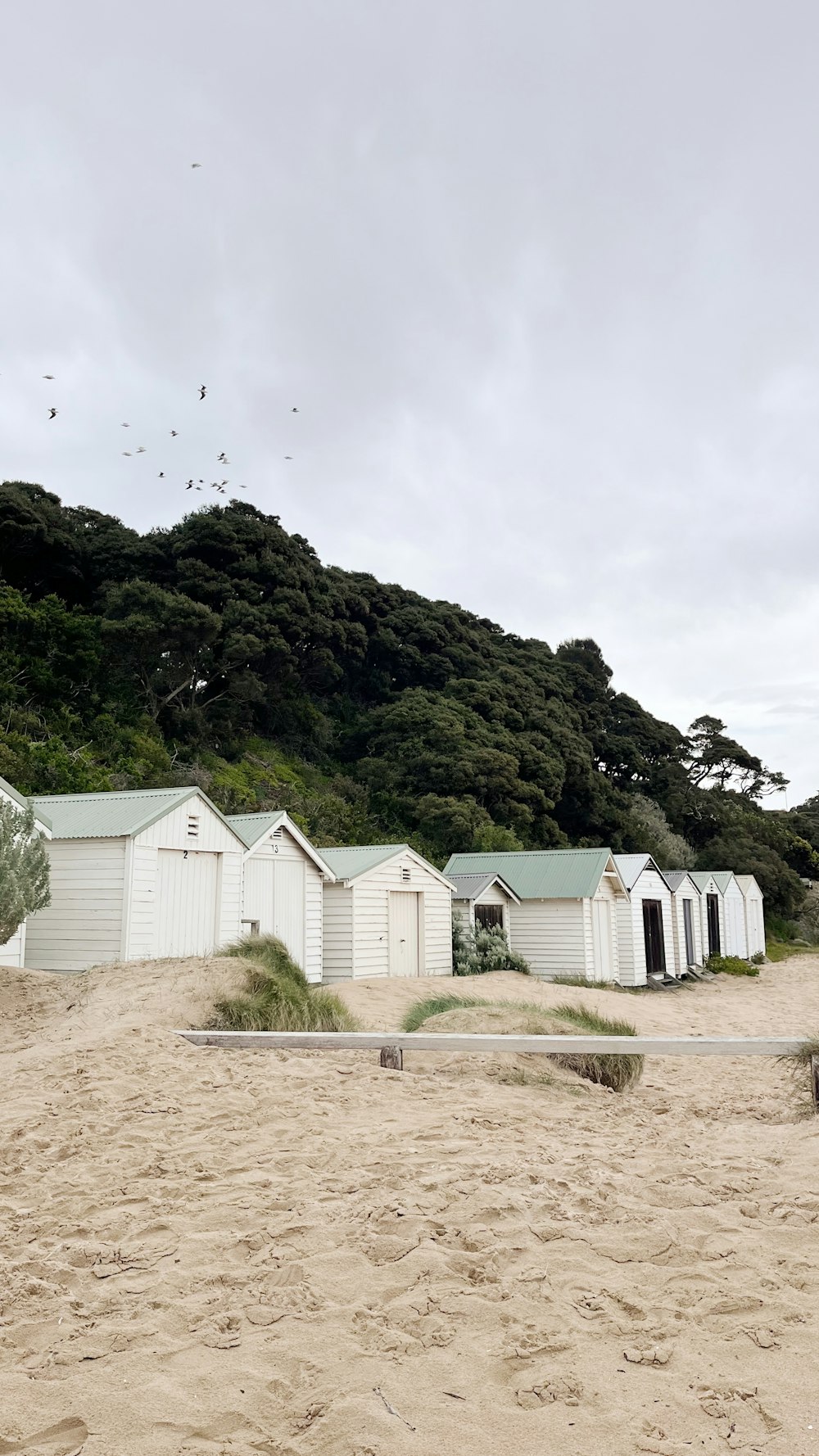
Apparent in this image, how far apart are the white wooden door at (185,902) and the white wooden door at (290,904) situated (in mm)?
2069

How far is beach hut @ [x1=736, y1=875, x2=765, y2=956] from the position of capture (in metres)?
37.0

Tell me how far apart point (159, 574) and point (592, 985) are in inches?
903

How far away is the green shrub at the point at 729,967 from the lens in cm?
3098

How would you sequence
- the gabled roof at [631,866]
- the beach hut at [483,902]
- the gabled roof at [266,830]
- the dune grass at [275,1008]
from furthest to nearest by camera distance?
the gabled roof at [631,866] → the beach hut at [483,902] → the gabled roof at [266,830] → the dune grass at [275,1008]

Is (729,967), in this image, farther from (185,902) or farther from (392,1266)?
(392,1266)

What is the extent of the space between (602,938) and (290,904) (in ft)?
32.7

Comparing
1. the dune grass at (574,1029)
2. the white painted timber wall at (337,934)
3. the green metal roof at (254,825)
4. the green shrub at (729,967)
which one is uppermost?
the green metal roof at (254,825)

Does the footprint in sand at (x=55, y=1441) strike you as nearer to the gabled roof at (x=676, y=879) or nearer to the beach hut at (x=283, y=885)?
the beach hut at (x=283, y=885)

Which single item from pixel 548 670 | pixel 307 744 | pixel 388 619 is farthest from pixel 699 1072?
pixel 548 670

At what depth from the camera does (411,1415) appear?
323cm

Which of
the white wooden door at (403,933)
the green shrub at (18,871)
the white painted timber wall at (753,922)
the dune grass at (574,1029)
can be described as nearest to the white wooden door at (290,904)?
the white wooden door at (403,933)

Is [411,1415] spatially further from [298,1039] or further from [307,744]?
[307,744]

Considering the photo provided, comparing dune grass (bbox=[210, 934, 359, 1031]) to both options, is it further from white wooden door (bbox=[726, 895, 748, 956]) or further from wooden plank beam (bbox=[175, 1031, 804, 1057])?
white wooden door (bbox=[726, 895, 748, 956])

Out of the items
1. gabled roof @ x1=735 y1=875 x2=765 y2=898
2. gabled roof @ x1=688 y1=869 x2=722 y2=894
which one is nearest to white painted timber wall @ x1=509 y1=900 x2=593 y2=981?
gabled roof @ x1=688 y1=869 x2=722 y2=894
